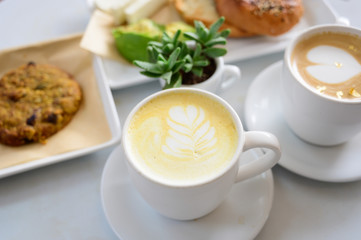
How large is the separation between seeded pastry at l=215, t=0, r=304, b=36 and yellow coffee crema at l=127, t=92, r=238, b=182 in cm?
59

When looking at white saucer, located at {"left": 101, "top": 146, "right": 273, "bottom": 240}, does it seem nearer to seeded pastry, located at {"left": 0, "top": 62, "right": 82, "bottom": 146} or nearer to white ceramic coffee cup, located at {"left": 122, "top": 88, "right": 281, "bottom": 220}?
white ceramic coffee cup, located at {"left": 122, "top": 88, "right": 281, "bottom": 220}

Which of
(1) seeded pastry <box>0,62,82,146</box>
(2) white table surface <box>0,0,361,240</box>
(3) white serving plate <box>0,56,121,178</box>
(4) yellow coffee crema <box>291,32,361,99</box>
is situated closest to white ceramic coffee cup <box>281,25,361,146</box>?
(4) yellow coffee crema <box>291,32,361,99</box>

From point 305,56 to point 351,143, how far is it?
266 millimetres

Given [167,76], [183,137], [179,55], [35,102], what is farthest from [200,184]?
[35,102]

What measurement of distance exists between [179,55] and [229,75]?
0.19m

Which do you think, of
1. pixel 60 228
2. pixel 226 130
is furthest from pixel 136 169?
pixel 60 228

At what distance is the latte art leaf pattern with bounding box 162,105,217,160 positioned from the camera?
0.77 meters

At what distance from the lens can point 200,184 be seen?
0.70 meters

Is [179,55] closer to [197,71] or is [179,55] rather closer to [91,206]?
[197,71]

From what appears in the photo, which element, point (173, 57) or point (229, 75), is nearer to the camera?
point (173, 57)

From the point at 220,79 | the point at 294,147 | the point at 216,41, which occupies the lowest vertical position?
the point at 294,147

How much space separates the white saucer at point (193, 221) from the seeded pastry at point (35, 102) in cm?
29

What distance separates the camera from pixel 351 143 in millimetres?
1005

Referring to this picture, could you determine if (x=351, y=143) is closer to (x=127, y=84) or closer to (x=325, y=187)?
(x=325, y=187)
